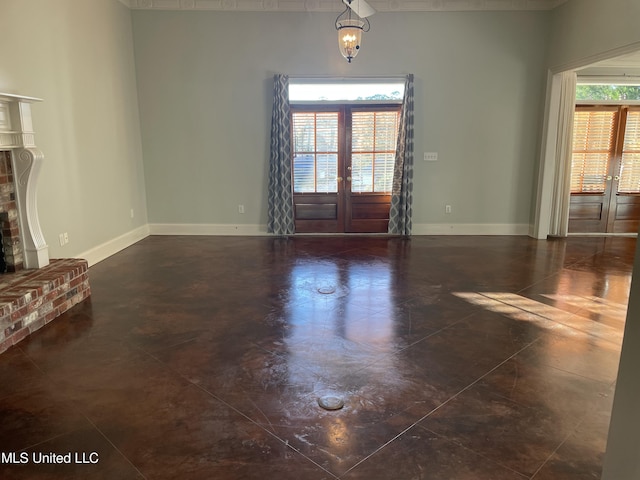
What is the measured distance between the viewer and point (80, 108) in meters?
5.51

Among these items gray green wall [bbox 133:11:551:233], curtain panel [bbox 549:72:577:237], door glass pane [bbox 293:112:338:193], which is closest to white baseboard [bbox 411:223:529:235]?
gray green wall [bbox 133:11:551:233]

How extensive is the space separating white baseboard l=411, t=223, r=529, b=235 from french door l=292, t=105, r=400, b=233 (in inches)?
27.9

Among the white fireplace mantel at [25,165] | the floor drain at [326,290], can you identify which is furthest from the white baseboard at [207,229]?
the white fireplace mantel at [25,165]

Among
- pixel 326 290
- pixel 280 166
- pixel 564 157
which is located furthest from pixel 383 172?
pixel 326 290

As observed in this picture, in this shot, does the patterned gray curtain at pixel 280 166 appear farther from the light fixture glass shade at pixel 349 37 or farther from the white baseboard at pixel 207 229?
the light fixture glass shade at pixel 349 37

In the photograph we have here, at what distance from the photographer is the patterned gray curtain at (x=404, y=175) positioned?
23.4 feet

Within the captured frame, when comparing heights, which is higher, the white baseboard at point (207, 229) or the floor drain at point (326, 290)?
the white baseboard at point (207, 229)

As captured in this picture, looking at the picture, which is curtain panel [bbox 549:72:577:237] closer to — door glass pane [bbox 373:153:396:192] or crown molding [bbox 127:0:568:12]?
crown molding [bbox 127:0:568:12]

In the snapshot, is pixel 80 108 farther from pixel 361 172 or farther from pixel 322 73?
pixel 361 172

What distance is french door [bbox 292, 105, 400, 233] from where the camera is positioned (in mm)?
7340

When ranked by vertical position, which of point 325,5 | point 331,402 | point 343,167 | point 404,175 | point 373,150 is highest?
point 325,5

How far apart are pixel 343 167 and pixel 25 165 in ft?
15.3

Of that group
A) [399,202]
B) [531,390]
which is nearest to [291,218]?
[399,202]

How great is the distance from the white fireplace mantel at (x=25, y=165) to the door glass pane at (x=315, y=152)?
4.00m
